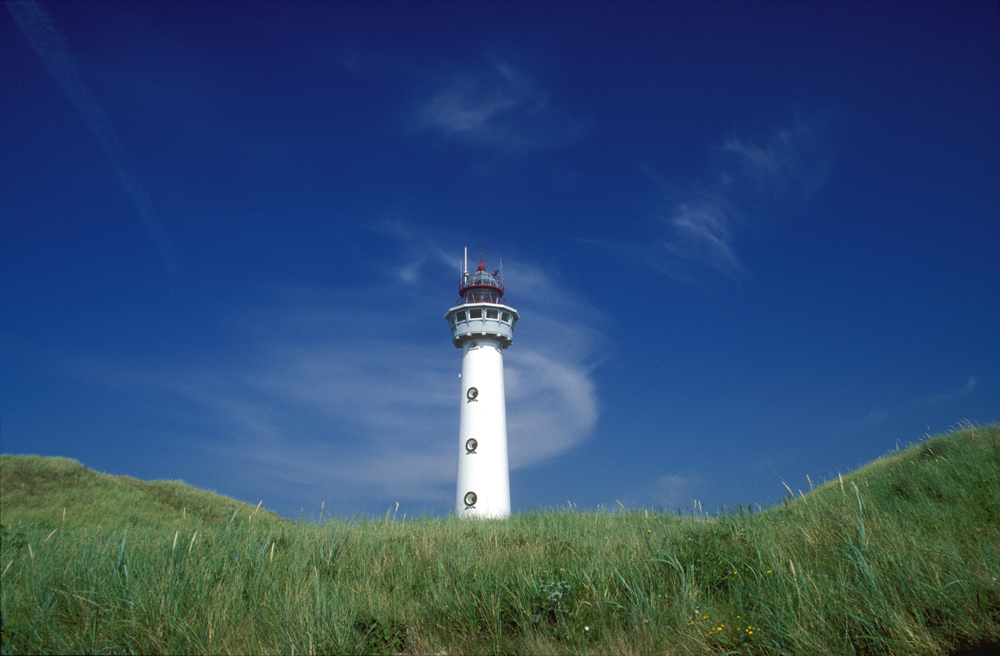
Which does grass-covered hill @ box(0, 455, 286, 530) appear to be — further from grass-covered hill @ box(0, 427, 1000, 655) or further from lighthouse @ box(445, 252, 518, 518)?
lighthouse @ box(445, 252, 518, 518)

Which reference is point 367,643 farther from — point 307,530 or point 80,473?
point 80,473

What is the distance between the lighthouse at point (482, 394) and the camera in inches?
957

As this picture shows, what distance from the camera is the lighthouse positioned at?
24297mm

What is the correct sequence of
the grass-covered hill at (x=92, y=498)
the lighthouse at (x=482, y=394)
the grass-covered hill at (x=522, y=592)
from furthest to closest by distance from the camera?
the lighthouse at (x=482, y=394) < the grass-covered hill at (x=92, y=498) < the grass-covered hill at (x=522, y=592)

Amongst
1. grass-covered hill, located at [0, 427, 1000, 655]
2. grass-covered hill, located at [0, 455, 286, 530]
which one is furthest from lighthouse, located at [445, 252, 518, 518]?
grass-covered hill, located at [0, 427, 1000, 655]

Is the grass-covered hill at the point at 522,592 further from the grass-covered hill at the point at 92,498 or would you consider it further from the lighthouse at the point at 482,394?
the lighthouse at the point at 482,394

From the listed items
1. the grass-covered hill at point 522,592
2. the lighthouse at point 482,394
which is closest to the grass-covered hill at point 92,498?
the grass-covered hill at point 522,592

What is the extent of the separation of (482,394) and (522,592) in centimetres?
Answer: 2056

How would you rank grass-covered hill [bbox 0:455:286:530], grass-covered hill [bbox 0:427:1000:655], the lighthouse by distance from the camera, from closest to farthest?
grass-covered hill [bbox 0:427:1000:655]
grass-covered hill [bbox 0:455:286:530]
the lighthouse

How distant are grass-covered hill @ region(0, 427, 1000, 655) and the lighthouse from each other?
52.9 ft

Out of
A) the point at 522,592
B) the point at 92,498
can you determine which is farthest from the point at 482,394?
the point at 522,592

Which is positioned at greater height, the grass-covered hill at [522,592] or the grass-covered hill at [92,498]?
the grass-covered hill at [92,498]

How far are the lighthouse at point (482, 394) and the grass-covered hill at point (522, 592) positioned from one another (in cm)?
1613

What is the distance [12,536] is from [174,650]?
7.30 feet
